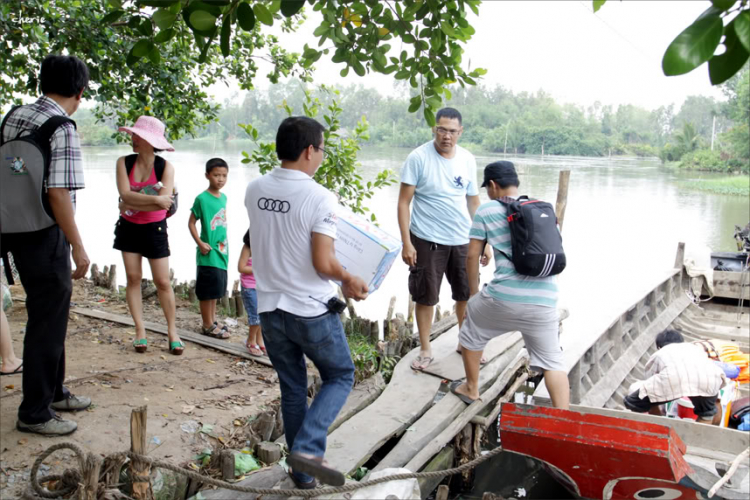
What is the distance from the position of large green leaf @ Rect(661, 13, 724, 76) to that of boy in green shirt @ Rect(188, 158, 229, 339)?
154 inches

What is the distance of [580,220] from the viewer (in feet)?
88.3

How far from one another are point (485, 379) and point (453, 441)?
2.17ft

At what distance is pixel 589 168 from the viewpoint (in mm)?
40312

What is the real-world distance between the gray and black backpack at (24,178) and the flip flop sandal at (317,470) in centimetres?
159

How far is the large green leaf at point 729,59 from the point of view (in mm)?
1336

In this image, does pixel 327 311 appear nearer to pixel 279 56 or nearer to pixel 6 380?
pixel 6 380

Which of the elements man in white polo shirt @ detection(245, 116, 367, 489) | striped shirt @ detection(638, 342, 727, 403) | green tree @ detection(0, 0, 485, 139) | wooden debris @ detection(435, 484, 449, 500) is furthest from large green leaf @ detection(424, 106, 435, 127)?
striped shirt @ detection(638, 342, 727, 403)

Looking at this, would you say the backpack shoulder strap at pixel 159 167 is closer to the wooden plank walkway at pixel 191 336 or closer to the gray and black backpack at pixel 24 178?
the gray and black backpack at pixel 24 178

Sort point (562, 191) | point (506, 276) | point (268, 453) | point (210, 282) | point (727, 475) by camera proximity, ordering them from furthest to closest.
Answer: point (562, 191) < point (210, 282) < point (727, 475) < point (506, 276) < point (268, 453)

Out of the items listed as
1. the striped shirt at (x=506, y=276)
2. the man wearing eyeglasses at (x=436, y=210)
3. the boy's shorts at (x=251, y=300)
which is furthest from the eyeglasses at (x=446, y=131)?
the boy's shorts at (x=251, y=300)

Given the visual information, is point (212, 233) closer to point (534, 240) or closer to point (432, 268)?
point (432, 268)

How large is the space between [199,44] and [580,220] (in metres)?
26.1

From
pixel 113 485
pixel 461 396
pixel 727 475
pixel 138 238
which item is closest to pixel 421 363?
pixel 461 396

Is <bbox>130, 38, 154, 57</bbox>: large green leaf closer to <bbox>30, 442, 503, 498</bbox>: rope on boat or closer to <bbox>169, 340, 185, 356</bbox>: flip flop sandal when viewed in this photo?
<bbox>30, 442, 503, 498</bbox>: rope on boat
